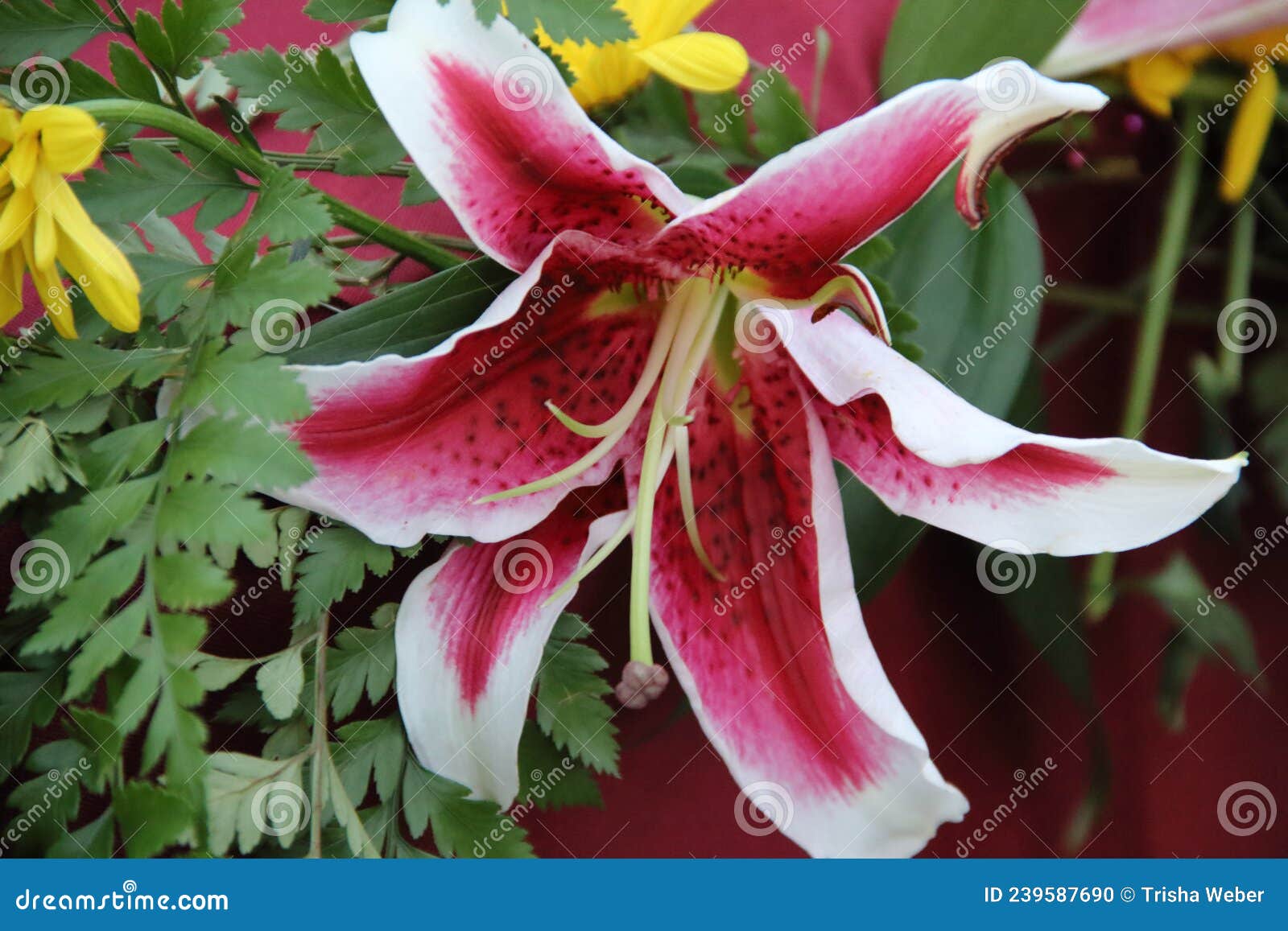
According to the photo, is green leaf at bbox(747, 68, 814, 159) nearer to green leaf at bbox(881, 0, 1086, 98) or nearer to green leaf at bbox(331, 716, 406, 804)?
green leaf at bbox(881, 0, 1086, 98)

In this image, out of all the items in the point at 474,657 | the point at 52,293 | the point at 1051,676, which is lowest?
the point at 1051,676

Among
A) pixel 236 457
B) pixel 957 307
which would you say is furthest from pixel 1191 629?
pixel 236 457

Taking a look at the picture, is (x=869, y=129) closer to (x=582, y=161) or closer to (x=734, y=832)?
(x=582, y=161)

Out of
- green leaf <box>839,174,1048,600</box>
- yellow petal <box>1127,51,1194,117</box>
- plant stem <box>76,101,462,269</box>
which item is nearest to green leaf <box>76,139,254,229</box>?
plant stem <box>76,101,462,269</box>

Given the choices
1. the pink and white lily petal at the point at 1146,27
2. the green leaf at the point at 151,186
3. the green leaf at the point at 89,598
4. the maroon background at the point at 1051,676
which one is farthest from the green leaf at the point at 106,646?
the pink and white lily petal at the point at 1146,27

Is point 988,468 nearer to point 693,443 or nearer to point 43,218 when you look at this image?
point 693,443

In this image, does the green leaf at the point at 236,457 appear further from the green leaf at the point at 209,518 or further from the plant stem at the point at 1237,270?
the plant stem at the point at 1237,270
